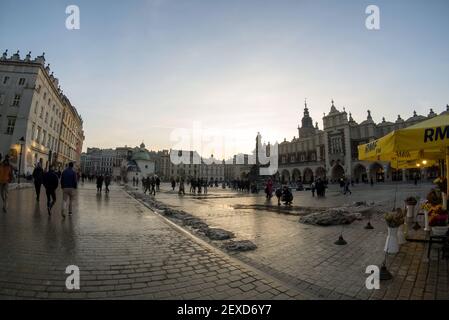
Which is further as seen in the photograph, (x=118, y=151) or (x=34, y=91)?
(x=118, y=151)

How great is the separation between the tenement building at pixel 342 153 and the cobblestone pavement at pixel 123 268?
59.7m

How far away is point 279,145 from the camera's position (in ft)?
295

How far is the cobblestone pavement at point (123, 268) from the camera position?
3422 mm

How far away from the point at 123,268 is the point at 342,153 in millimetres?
69949

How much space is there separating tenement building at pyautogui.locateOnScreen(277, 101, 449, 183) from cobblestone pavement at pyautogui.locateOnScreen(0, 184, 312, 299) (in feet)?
196

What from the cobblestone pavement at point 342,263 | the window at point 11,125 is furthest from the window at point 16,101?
the cobblestone pavement at point 342,263

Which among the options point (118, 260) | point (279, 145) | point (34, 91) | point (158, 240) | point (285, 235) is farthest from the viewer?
point (279, 145)

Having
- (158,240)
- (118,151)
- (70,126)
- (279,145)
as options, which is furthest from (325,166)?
(118,151)

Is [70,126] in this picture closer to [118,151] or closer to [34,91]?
[34,91]

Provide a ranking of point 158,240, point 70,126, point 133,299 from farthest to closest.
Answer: point 70,126 < point 158,240 < point 133,299

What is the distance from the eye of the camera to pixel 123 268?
4.32 meters

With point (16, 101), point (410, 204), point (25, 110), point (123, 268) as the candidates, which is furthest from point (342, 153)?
point (123, 268)

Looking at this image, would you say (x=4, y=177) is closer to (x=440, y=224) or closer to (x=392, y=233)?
(x=392, y=233)
